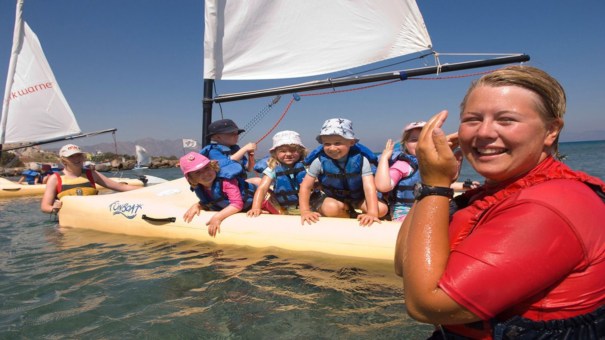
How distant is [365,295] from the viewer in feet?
9.22

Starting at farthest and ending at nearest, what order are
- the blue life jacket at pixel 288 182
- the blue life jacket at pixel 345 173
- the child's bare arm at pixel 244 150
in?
1. the child's bare arm at pixel 244 150
2. the blue life jacket at pixel 288 182
3. the blue life jacket at pixel 345 173

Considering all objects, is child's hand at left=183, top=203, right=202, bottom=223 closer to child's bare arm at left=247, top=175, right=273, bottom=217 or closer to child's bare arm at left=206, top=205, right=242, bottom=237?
child's bare arm at left=206, top=205, right=242, bottom=237

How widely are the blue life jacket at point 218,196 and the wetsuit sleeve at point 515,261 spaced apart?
3.79 m

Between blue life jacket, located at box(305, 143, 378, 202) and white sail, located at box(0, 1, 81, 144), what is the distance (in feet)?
38.0

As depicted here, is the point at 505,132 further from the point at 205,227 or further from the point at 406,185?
the point at 205,227

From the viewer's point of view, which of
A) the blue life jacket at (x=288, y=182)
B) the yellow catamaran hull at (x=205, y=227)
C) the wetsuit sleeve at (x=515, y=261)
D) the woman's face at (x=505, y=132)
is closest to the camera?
the wetsuit sleeve at (x=515, y=261)

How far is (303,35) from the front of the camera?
5090 millimetres

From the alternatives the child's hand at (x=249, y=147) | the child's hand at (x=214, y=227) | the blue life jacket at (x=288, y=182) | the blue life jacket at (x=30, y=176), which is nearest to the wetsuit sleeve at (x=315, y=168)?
the blue life jacket at (x=288, y=182)

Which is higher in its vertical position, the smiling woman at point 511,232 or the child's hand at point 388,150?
the child's hand at point 388,150

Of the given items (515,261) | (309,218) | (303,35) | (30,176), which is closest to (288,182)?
(309,218)

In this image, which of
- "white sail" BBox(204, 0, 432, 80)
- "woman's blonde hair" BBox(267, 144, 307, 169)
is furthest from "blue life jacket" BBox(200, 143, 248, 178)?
"white sail" BBox(204, 0, 432, 80)

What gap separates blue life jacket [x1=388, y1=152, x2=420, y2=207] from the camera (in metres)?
4.09

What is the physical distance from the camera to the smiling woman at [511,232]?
93 cm

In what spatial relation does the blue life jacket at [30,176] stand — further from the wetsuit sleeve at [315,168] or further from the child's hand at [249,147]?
the wetsuit sleeve at [315,168]
